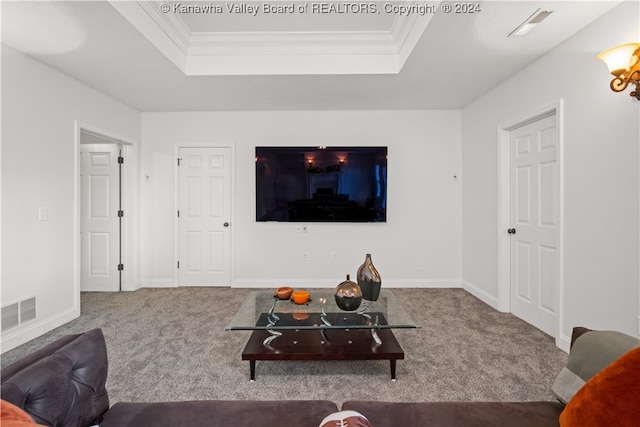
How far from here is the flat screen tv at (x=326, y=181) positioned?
160 inches

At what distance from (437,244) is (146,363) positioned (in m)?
3.69

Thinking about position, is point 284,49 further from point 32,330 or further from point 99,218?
point 32,330

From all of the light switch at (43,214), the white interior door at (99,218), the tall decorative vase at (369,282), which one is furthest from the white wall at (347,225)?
the tall decorative vase at (369,282)

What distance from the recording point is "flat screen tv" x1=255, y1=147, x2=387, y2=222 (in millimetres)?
4059

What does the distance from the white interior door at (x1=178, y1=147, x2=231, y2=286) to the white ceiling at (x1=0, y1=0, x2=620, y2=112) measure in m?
0.88

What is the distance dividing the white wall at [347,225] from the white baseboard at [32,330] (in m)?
1.23

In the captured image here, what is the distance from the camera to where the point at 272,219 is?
13.6 feet

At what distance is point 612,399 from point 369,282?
1490 millimetres

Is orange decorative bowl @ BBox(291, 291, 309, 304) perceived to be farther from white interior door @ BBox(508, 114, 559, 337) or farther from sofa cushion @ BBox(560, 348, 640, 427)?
white interior door @ BBox(508, 114, 559, 337)

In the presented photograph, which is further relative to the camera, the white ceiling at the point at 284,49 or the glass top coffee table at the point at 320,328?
the white ceiling at the point at 284,49

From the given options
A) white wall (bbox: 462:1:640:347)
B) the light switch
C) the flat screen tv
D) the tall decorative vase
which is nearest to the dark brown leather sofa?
the tall decorative vase

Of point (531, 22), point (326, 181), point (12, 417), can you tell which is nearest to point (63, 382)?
point (12, 417)

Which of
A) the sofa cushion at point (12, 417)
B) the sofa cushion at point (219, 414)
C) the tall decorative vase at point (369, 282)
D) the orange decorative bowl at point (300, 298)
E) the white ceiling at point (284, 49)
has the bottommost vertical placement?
the sofa cushion at point (219, 414)

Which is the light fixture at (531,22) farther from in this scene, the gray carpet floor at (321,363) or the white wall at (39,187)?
the white wall at (39,187)
